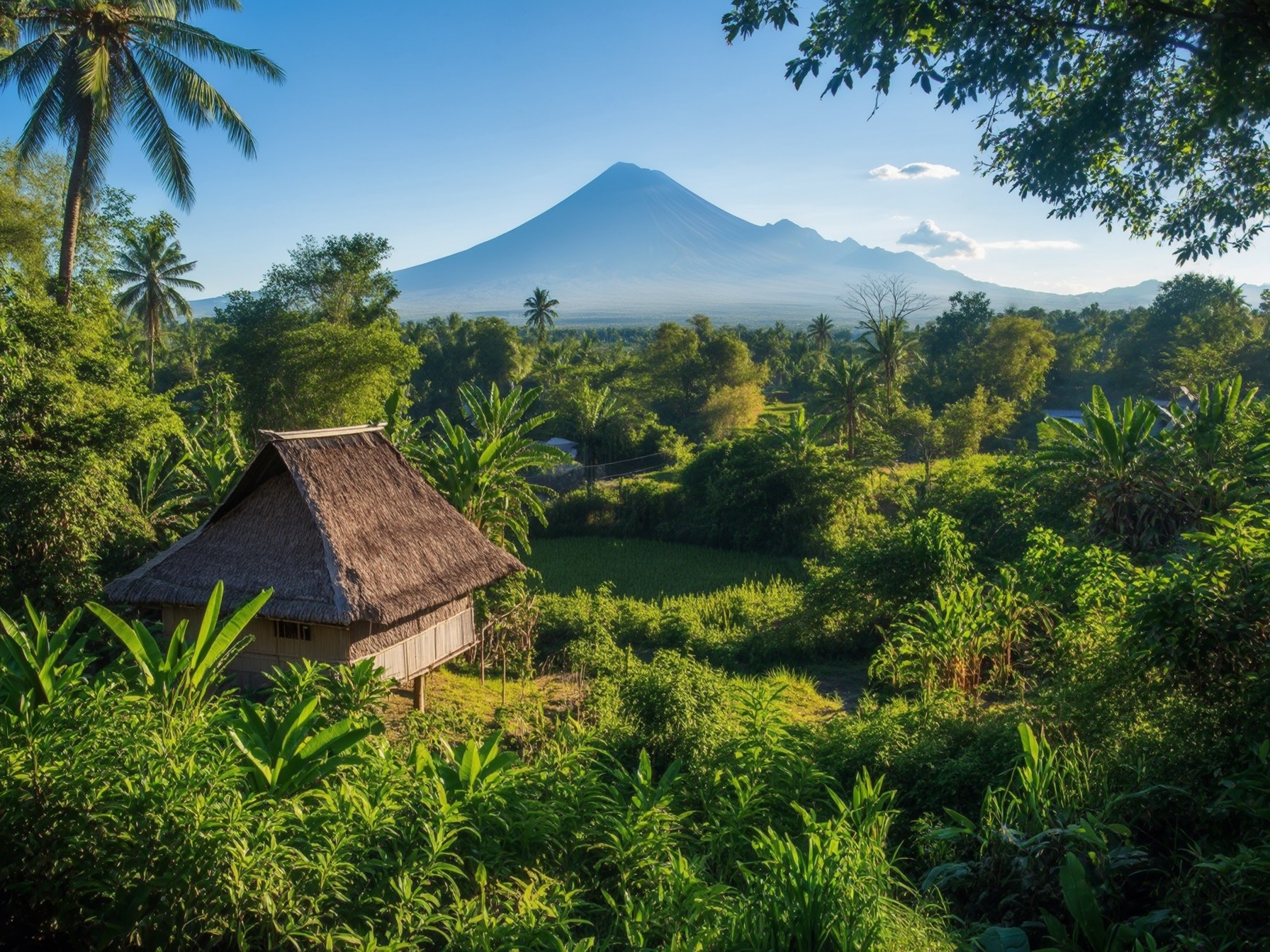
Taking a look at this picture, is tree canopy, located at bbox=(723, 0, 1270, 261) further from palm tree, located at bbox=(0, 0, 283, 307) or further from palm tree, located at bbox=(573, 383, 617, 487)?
palm tree, located at bbox=(573, 383, 617, 487)

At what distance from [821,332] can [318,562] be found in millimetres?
41214

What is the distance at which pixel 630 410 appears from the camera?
28984mm

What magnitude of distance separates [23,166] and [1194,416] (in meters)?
20.5

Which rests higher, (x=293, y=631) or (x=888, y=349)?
(x=888, y=349)

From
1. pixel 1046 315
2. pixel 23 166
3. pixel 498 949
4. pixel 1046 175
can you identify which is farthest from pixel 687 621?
pixel 1046 315

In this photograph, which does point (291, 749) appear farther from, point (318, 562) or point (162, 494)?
point (162, 494)

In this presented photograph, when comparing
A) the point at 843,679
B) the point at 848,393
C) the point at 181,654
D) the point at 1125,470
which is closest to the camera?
the point at 181,654

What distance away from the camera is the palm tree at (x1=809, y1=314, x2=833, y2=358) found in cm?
4578

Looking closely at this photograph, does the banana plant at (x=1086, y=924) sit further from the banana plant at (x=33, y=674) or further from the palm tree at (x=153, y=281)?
the palm tree at (x=153, y=281)

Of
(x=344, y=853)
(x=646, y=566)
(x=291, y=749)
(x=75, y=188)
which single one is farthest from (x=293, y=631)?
(x=646, y=566)

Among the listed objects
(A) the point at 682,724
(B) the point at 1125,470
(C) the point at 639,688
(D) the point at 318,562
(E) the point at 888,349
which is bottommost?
(A) the point at 682,724

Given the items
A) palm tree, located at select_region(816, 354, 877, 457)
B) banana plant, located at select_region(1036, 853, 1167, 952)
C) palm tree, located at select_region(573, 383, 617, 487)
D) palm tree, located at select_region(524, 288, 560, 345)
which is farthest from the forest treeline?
palm tree, located at select_region(524, 288, 560, 345)

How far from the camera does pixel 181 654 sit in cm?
490

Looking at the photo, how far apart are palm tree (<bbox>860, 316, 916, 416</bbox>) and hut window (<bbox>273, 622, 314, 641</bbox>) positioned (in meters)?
19.1
